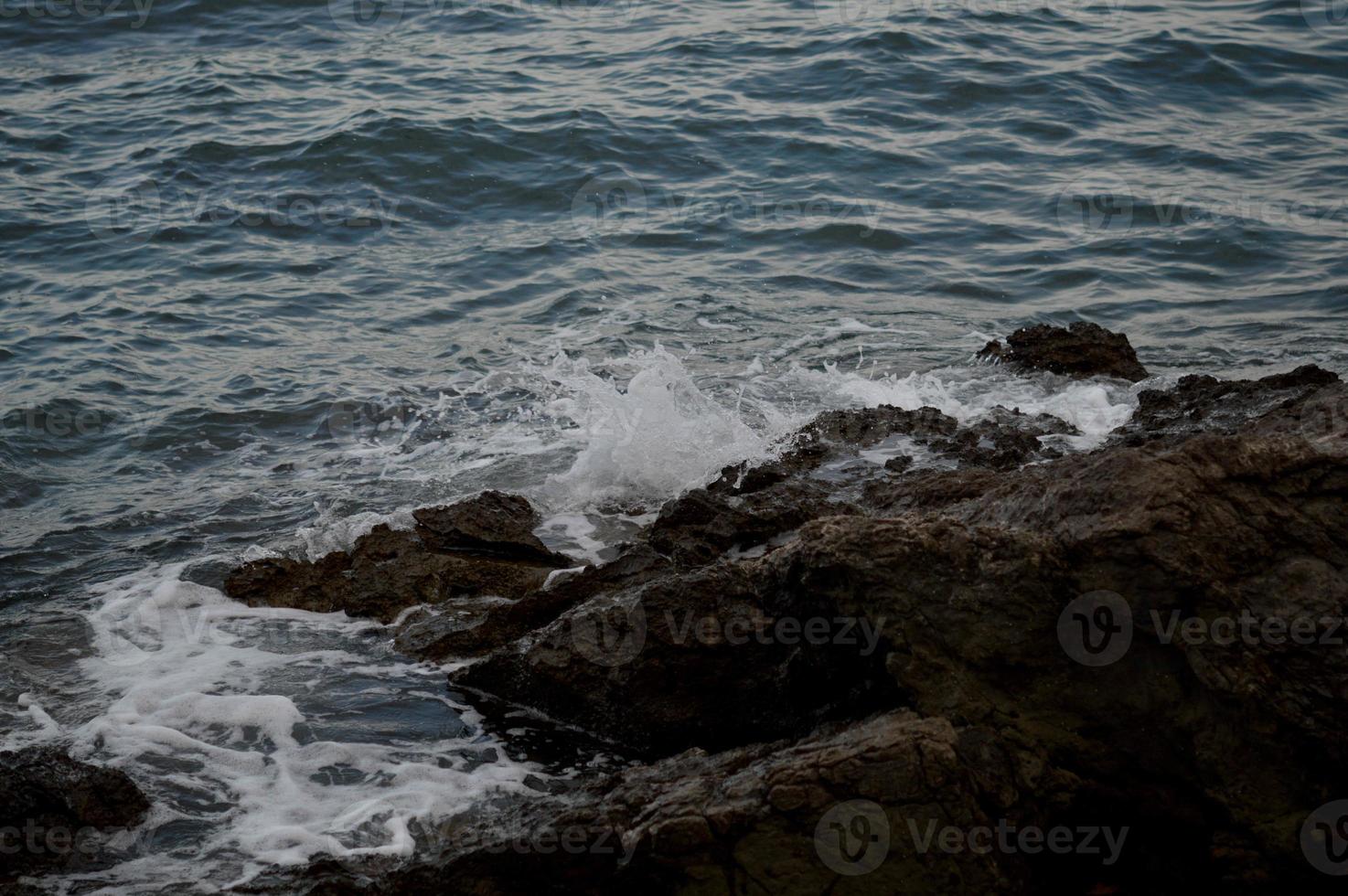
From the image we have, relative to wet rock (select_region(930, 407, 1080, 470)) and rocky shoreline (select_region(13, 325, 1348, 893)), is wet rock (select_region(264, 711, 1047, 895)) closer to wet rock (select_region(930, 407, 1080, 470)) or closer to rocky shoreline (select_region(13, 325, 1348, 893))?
rocky shoreline (select_region(13, 325, 1348, 893))

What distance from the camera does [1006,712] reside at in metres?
4.04

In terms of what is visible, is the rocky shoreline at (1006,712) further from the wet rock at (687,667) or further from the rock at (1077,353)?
the rock at (1077,353)

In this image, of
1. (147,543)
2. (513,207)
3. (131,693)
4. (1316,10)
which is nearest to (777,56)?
(513,207)

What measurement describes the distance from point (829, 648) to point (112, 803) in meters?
2.62

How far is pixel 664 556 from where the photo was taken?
5922mm

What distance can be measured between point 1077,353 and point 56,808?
664 centimetres

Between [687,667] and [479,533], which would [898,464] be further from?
[687,667]

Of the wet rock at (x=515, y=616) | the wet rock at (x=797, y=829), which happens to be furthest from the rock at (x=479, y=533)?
the wet rock at (x=797, y=829)

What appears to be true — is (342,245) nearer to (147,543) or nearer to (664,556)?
(147,543)

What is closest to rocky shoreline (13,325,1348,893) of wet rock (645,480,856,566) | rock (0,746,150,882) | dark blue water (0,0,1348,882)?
rock (0,746,150,882)

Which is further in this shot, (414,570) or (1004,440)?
(1004,440)

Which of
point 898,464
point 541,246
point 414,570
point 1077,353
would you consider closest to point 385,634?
point 414,570

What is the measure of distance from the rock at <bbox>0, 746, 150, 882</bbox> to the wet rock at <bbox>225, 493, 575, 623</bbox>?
1.61 meters

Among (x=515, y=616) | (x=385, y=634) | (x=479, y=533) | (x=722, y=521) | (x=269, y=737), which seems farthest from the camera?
(x=479, y=533)
